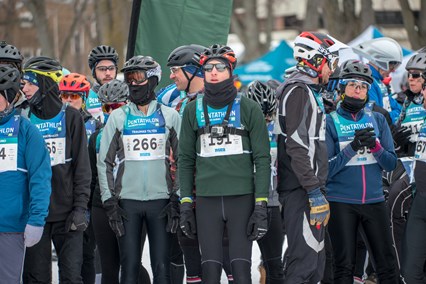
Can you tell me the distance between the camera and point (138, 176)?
8102mm

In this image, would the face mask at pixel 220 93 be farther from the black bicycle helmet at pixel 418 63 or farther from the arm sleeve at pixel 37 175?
the black bicycle helmet at pixel 418 63

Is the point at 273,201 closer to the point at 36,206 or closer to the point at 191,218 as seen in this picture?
the point at 191,218

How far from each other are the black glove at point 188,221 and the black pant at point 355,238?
4.67 feet

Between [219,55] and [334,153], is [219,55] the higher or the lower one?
the higher one

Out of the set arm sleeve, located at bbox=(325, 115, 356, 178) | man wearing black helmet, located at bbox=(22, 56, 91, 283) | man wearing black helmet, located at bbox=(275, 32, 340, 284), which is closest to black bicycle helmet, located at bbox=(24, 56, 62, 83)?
man wearing black helmet, located at bbox=(22, 56, 91, 283)

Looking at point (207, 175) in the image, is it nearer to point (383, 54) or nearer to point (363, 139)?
point (363, 139)

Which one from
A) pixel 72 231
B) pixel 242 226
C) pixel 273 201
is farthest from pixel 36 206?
pixel 273 201

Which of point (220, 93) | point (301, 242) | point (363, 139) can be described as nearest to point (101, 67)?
point (220, 93)

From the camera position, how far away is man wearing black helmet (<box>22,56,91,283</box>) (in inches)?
307

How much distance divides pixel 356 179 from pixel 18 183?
3.05 metres

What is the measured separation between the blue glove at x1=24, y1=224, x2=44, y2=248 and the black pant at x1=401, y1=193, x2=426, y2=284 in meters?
3.04

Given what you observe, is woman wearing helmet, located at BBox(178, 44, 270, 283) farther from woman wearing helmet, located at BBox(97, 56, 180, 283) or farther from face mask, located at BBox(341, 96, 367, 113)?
face mask, located at BBox(341, 96, 367, 113)

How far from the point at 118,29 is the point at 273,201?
18607 millimetres

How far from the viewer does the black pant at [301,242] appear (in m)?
7.40
